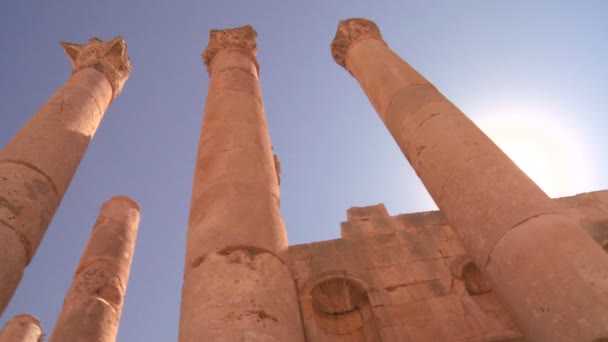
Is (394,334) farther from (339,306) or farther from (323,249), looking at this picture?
(323,249)

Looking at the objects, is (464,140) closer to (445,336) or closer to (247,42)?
(445,336)

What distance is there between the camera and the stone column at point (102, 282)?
1266 cm

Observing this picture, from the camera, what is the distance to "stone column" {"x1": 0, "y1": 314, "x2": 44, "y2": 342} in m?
18.3

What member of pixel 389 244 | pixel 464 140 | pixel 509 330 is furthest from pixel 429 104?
pixel 509 330

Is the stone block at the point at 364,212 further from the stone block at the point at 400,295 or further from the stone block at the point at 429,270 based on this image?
the stone block at the point at 400,295

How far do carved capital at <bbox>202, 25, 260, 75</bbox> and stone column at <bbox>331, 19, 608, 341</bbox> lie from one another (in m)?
5.42

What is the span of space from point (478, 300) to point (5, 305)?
9.04 metres

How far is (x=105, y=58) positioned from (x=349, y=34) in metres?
7.06

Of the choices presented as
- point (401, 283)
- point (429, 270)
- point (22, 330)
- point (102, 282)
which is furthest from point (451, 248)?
point (22, 330)

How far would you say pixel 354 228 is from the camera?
13008mm

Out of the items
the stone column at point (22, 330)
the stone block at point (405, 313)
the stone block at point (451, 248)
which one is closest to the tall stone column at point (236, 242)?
the stone block at point (405, 313)

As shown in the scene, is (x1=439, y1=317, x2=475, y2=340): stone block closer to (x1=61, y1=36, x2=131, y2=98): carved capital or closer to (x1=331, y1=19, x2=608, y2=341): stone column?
(x1=331, y1=19, x2=608, y2=341): stone column

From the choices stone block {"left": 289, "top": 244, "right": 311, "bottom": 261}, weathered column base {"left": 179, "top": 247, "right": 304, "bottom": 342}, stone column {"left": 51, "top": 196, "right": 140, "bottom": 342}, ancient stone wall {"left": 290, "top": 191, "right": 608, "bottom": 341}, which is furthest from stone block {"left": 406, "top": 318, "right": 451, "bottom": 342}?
stone column {"left": 51, "top": 196, "right": 140, "bottom": 342}

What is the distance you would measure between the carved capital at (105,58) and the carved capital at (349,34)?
6222mm
